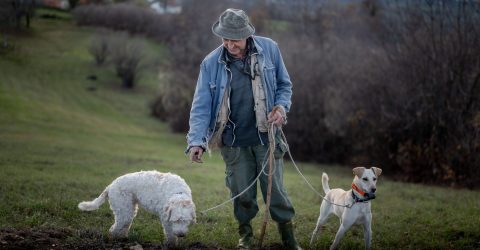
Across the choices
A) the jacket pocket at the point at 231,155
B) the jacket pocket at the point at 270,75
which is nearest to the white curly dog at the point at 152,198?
A: the jacket pocket at the point at 231,155

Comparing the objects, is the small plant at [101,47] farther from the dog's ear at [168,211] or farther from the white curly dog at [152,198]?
the dog's ear at [168,211]

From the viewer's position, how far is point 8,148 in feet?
53.7

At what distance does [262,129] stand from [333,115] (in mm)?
17201

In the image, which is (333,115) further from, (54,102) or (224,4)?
(54,102)

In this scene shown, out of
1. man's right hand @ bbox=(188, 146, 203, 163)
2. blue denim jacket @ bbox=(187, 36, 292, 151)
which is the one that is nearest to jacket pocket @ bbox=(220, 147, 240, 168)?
blue denim jacket @ bbox=(187, 36, 292, 151)

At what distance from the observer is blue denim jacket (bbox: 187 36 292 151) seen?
5938 mm

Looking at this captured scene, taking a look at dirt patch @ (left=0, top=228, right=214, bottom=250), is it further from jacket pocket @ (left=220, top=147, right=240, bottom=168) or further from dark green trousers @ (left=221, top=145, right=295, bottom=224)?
jacket pocket @ (left=220, top=147, right=240, bottom=168)

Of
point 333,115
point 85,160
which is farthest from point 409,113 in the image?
point 85,160

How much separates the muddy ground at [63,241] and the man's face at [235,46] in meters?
2.38

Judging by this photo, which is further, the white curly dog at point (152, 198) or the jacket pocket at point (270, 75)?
the jacket pocket at point (270, 75)

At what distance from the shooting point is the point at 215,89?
6047mm

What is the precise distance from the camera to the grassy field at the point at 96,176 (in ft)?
23.8

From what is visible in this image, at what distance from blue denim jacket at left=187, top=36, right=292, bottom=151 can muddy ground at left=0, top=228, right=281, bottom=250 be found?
1401 mm

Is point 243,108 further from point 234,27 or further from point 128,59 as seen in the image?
point 128,59
